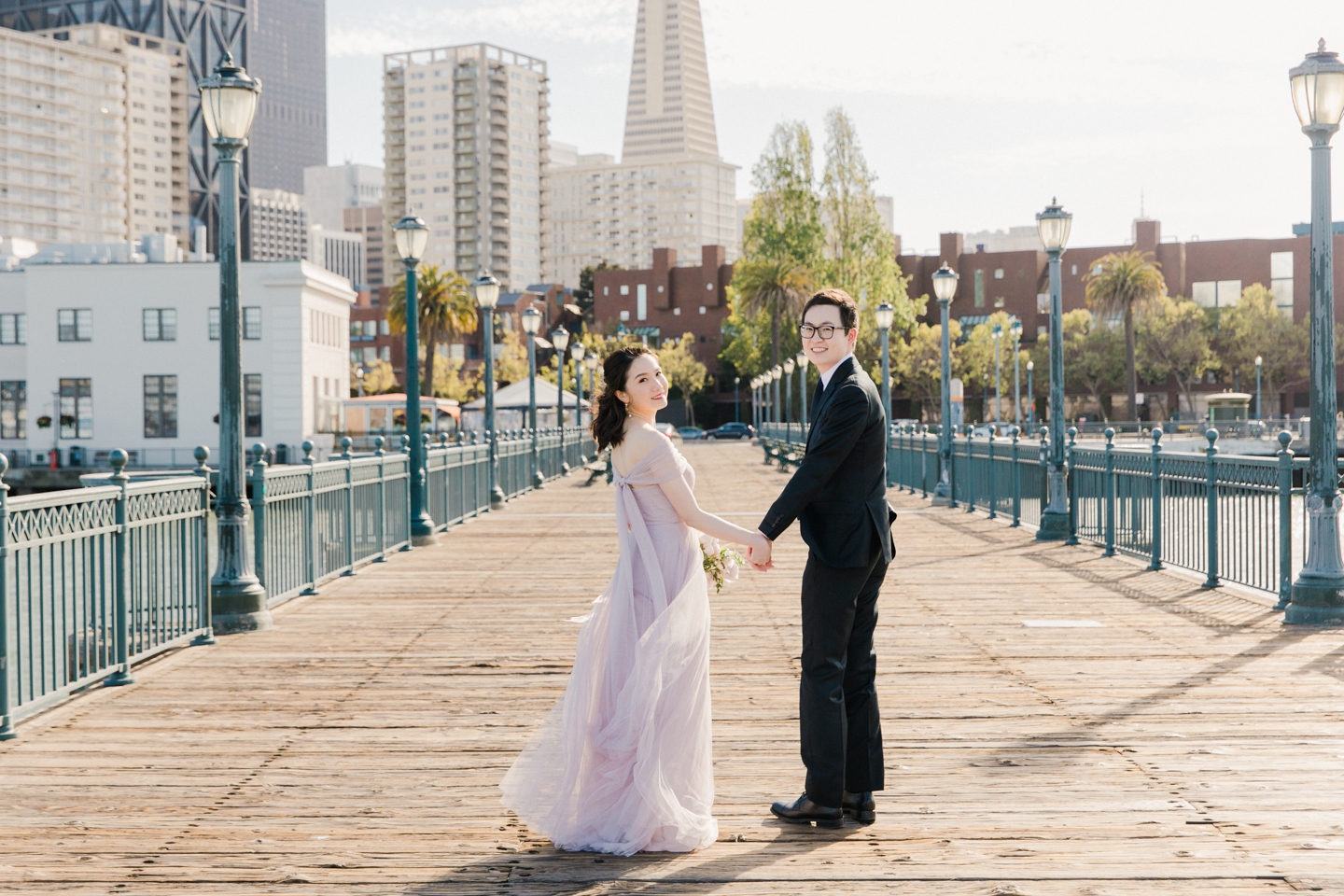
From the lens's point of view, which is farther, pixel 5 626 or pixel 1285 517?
pixel 1285 517

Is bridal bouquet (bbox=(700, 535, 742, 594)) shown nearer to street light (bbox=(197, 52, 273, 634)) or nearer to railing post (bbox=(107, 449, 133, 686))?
railing post (bbox=(107, 449, 133, 686))

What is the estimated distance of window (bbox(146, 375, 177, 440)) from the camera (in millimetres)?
59719

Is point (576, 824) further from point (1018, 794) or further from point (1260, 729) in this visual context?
point (1260, 729)

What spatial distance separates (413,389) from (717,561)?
13.0 metres

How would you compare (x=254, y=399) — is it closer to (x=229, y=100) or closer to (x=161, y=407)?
(x=161, y=407)

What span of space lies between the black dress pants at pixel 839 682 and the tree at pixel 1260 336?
9122 centimetres

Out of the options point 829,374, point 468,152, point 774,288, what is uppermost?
point 468,152

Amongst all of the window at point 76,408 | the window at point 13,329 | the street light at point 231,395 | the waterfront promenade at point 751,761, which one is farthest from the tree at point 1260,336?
the street light at point 231,395

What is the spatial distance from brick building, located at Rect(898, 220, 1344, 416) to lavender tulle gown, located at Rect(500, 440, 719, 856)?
90539 millimetres

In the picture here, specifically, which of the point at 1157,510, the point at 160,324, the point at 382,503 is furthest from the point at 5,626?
the point at 160,324

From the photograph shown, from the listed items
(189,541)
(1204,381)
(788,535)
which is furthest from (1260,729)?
(1204,381)

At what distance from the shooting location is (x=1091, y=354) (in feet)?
291

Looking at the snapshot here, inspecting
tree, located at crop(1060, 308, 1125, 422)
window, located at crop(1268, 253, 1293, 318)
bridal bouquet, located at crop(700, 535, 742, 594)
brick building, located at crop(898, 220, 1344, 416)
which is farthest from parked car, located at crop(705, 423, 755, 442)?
bridal bouquet, located at crop(700, 535, 742, 594)

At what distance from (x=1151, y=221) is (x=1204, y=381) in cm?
1303
